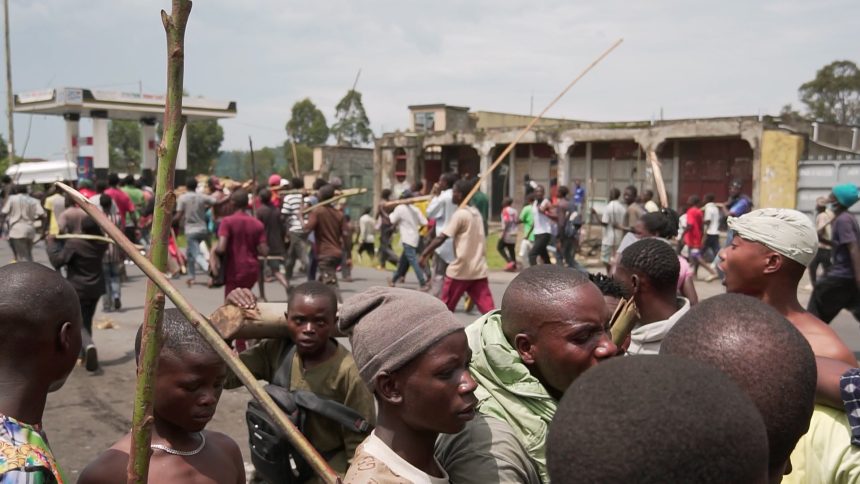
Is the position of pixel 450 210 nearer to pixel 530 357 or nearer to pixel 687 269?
pixel 687 269

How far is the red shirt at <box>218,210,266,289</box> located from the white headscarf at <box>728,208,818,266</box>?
5858mm

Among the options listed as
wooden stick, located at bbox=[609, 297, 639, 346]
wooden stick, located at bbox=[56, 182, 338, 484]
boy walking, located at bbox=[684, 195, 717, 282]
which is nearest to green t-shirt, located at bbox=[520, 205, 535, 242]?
boy walking, located at bbox=[684, 195, 717, 282]

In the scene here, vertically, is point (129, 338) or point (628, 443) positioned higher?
point (628, 443)

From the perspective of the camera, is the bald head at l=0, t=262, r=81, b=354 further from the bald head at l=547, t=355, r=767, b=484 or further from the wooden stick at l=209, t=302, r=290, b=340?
the bald head at l=547, t=355, r=767, b=484

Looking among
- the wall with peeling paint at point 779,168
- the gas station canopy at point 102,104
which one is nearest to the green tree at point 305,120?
the gas station canopy at point 102,104

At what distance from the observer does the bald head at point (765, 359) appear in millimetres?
1472

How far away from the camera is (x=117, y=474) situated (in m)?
2.16

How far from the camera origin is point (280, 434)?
2.97 m

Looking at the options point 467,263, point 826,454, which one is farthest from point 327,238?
point 826,454

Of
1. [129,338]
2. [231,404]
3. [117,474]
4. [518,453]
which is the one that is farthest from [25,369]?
[129,338]

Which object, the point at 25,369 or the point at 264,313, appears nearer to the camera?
the point at 25,369

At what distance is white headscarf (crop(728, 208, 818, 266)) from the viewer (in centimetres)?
282

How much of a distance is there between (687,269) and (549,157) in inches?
873

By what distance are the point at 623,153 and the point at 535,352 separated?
22896mm
